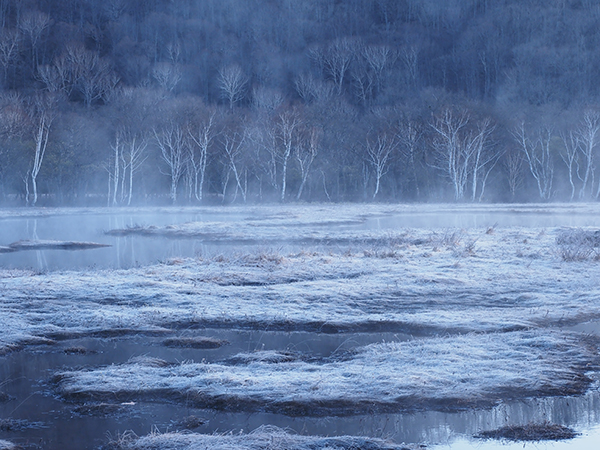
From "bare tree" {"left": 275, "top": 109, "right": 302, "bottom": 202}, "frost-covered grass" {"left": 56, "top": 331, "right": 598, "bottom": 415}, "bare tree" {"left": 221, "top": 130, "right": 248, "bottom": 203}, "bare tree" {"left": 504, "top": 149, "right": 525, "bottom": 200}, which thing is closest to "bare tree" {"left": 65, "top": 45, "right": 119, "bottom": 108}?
"bare tree" {"left": 221, "top": 130, "right": 248, "bottom": 203}

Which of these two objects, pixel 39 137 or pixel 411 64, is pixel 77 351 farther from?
pixel 411 64

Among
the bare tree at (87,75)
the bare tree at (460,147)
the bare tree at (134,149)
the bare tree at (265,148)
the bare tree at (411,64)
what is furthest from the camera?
the bare tree at (411,64)

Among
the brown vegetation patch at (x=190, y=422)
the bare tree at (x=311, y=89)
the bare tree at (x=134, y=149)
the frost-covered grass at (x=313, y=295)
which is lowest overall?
the brown vegetation patch at (x=190, y=422)

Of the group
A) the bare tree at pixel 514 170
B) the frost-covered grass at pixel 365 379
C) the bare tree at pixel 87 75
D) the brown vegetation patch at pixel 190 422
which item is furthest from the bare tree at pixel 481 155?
the brown vegetation patch at pixel 190 422

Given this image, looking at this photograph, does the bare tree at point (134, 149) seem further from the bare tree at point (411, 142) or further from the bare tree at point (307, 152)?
the bare tree at point (411, 142)

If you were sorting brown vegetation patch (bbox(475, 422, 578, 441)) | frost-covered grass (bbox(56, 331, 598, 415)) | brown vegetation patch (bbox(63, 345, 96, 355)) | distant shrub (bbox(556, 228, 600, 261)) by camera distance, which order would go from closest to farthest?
brown vegetation patch (bbox(475, 422, 578, 441)) → frost-covered grass (bbox(56, 331, 598, 415)) → brown vegetation patch (bbox(63, 345, 96, 355)) → distant shrub (bbox(556, 228, 600, 261))

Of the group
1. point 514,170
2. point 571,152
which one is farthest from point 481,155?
point 571,152

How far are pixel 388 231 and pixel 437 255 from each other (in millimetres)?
10147

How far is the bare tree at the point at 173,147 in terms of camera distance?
65.6 metres

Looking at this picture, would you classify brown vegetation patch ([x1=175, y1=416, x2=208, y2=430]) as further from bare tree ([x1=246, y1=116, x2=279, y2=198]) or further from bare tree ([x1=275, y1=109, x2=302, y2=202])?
bare tree ([x1=246, y1=116, x2=279, y2=198])

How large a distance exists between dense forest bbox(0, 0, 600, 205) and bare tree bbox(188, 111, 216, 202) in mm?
316

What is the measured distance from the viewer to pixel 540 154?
70.9 metres

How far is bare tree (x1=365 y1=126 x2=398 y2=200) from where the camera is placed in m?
67.9

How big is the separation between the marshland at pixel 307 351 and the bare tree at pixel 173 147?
43.2 meters
